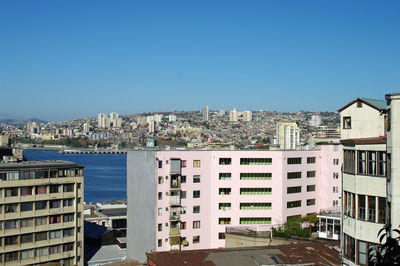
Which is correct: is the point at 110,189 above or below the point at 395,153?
below

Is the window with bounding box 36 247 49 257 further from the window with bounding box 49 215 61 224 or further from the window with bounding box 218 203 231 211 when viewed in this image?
the window with bounding box 218 203 231 211

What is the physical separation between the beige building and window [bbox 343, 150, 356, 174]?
28143mm

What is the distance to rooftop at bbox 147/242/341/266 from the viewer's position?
21312mm

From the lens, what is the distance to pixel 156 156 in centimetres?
4297

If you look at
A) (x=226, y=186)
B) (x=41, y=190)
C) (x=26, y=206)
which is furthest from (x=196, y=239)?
(x=26, y=206)

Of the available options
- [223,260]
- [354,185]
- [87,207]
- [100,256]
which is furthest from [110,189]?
Result: [354,185]

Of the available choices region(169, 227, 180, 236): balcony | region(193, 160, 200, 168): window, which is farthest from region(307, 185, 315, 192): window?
region(169, 227, 180, 236): balcony

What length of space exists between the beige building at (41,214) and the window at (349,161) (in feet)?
92.3

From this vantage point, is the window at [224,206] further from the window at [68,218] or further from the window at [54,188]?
the window at [54,188]

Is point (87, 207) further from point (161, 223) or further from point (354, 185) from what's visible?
point (354, 185)

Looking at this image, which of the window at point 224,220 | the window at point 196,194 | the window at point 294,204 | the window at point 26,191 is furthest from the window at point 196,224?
the window at point 26,191

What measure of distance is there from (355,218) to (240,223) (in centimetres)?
3211

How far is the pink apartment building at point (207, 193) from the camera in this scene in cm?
4294

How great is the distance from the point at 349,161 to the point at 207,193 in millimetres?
31601
